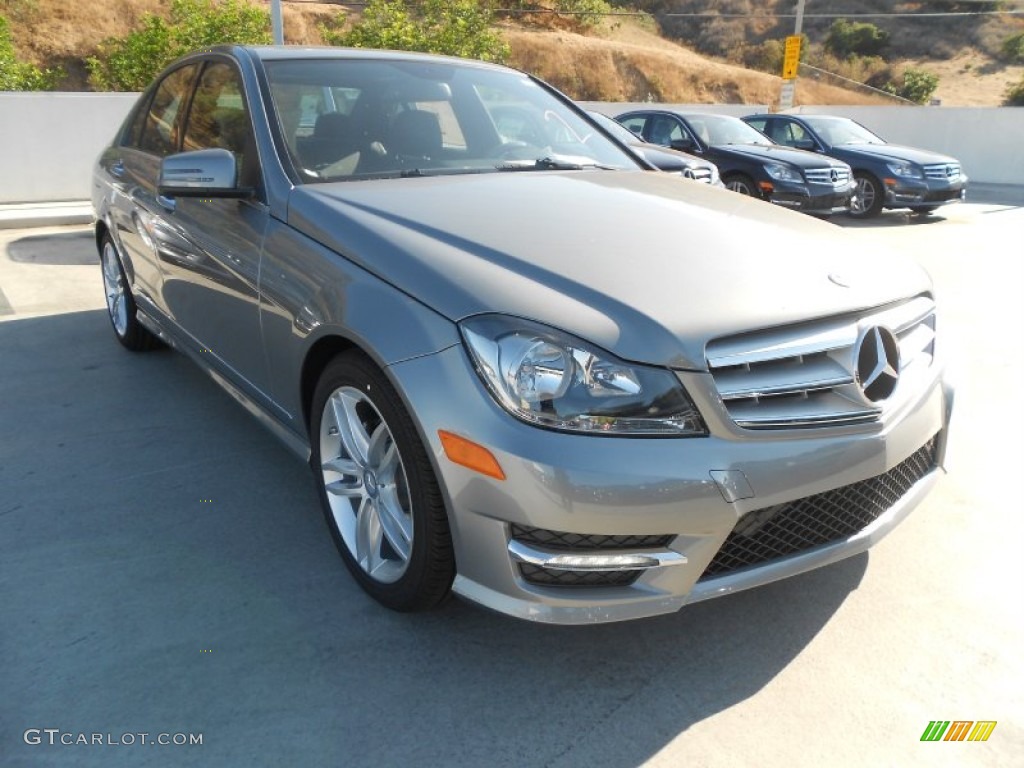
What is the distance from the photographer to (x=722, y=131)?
1220cm

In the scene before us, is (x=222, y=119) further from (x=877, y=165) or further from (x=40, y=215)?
(x=877, y=165)

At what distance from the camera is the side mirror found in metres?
3.03

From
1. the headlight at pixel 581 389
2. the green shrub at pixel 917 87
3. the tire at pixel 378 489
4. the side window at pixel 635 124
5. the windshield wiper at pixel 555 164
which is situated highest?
the windshield wiper at pixel 555 164

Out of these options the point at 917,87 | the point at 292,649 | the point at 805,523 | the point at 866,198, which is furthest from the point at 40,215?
the point at 917,87

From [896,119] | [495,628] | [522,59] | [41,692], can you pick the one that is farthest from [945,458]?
[522,59]

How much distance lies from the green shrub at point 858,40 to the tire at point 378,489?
184 ft

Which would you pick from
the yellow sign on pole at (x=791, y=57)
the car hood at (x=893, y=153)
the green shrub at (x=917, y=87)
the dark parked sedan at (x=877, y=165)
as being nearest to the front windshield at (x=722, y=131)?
the dark parked sedan at (x=877, y=165)

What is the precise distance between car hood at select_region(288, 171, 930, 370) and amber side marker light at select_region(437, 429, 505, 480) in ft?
1.05

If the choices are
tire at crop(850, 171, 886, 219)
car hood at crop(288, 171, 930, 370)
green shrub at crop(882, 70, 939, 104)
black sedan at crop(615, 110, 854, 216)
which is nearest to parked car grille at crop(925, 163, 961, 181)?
tire at crop(850, 171, 886, 219)

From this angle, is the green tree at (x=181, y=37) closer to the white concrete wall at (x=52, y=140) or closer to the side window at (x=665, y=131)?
the white concrete wall at (x=52, y=140)

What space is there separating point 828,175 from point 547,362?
10.4 m

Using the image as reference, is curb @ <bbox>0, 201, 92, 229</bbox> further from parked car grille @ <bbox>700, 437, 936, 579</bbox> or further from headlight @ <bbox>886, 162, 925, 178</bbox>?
headlight @ <bbox>886, 162, 925, 178</bbox>

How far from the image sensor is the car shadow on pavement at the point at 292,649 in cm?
214

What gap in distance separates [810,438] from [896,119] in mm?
20094
